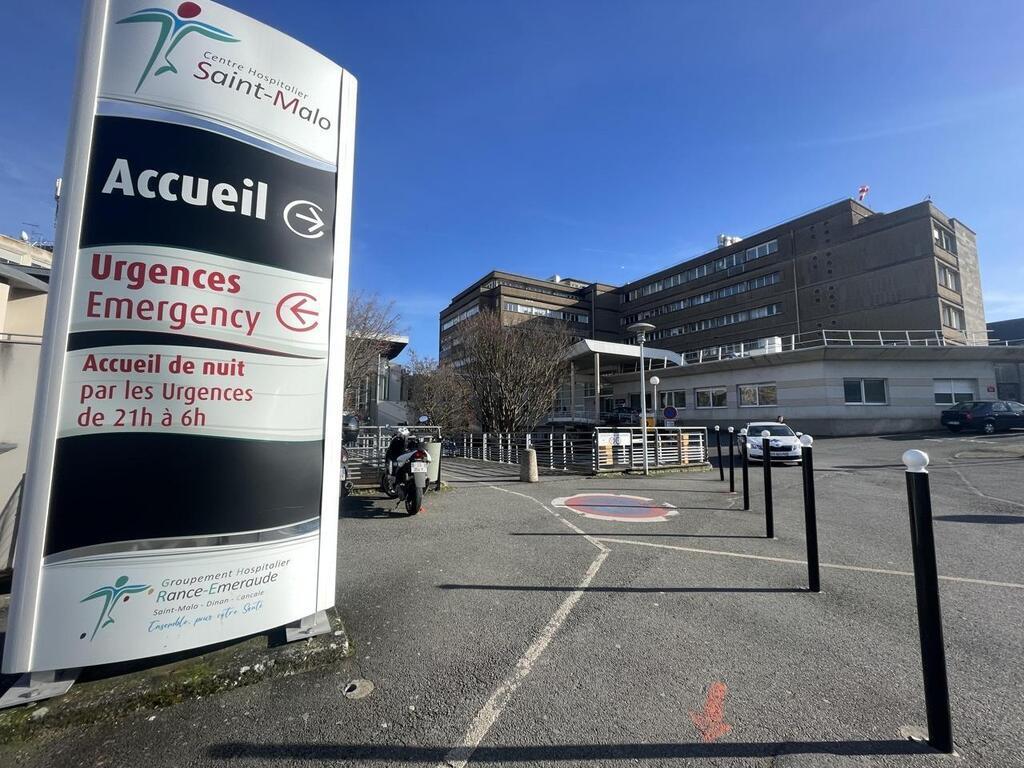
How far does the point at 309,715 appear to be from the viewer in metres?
2.35

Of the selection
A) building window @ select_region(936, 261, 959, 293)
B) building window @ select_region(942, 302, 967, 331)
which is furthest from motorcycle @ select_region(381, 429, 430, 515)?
building window @ select_region(936, 261, 959, 293)

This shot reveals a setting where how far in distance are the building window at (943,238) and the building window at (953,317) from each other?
5232 mm

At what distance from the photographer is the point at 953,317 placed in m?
38.6

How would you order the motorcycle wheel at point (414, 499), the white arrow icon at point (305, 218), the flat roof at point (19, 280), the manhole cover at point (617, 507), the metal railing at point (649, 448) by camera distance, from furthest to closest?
the metal railing at point (649, 448), the manhole cover at point (617, 507), the motorcycle wheel at point (414, 499), the flat roof at point (19, 280), the white arrow icon at point (305, 218)

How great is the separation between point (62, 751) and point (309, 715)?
1.06 meters

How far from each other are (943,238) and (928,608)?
53249mm

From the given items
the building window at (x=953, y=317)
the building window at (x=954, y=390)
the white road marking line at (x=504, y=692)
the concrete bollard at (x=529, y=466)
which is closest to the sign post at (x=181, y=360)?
the white road marking line at (x=504, y=692)

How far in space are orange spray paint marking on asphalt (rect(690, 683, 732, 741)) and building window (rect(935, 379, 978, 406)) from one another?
35.5 m

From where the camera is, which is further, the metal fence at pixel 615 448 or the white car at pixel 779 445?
the white car at pixel 779 445

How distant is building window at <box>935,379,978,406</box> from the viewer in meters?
27.9

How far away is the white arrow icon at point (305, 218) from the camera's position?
3.16 meters

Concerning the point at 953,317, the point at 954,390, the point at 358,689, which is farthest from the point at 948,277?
the point at 358,689

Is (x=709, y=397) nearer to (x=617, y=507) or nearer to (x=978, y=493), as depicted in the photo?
(x=978, y=493)

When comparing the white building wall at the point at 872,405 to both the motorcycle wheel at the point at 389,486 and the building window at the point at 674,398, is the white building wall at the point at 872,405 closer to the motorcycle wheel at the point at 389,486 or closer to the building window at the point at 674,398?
the building window at the point at 674,398
